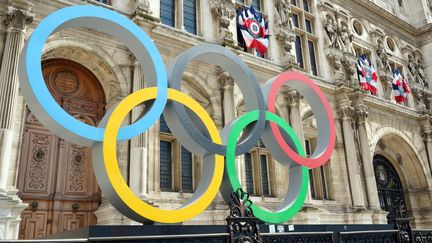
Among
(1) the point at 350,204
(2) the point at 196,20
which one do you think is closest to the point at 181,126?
(2) the point at 196,20

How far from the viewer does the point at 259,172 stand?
628 inches

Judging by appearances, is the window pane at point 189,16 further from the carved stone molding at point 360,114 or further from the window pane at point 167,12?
the carved stone molding at point 360,114

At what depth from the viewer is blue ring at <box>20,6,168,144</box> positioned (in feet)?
22.8

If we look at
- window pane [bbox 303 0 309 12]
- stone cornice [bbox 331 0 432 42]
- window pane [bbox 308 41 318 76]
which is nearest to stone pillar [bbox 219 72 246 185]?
window pane [bbox 308 41 318 76]

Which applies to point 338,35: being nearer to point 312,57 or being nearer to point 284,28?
point 312,57

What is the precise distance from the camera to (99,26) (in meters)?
8.52

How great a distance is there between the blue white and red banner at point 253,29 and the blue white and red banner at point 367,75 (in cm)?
739

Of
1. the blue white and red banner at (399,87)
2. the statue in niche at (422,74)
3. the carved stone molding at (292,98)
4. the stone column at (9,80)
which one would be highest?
the statue in niche at (422,74)

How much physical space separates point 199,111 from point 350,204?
38.8ft

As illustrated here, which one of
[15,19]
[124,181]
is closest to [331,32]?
[15,19]

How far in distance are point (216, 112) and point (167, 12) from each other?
14.9ft

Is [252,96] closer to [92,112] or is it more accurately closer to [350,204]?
[92,112]

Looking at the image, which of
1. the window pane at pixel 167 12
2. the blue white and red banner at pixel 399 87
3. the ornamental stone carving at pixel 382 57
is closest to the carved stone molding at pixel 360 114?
the blue white and red banner at pixel 399 87

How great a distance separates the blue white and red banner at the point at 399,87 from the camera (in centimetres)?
2409
